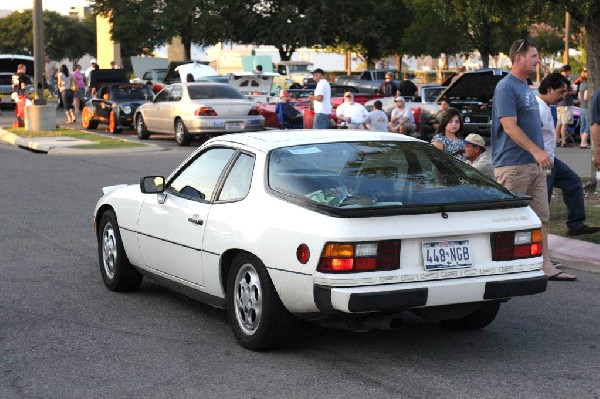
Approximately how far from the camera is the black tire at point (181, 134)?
2634 centimetres

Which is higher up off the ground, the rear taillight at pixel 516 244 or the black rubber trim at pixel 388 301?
the rear taillight at pixel 516 244

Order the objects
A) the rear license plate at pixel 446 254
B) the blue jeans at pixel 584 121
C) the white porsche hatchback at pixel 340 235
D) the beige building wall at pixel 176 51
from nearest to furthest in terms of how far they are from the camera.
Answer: the white porsche hatchback at pixel 340 235 → the rear license plate at pixel 446 254 → the blue jeans at pixel 584 121 → the beige building wall at pixel 176 51

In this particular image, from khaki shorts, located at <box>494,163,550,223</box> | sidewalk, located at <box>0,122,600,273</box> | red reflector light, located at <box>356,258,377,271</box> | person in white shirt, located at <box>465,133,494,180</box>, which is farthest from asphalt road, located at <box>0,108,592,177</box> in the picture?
red reflector light, located at <box>356,258,377,271</box>

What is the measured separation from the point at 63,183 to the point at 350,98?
7815 mm

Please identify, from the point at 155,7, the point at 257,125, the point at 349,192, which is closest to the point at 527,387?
the point at 349,192

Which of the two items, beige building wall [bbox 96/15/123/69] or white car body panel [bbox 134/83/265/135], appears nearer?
white car body panel [bbox 134/83/265/135]

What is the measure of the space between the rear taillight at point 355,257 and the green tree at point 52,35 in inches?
4372

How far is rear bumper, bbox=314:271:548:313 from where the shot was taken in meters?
6.30

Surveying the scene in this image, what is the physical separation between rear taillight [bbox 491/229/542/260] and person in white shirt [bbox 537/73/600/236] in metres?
2.73

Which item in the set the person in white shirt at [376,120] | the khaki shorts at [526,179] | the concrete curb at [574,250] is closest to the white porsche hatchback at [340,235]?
the khaki shorts at [526,179]

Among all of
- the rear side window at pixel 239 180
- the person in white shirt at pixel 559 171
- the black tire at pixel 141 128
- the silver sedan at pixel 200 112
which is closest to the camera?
the rear side window at pixel 239 180

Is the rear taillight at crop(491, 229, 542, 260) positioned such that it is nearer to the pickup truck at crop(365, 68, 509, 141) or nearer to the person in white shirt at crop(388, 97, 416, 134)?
the person in white shirt at crop(388, 97, 416, 134)

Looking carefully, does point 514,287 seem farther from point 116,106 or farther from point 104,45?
point 104,45

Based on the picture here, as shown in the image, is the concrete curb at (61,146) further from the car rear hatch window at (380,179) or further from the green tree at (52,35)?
the green tree at (52,35)
